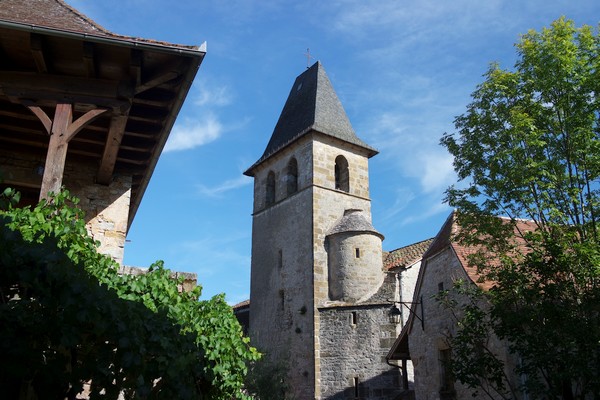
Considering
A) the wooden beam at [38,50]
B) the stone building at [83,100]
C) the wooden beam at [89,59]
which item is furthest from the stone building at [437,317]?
the wooden beam at [38,50]

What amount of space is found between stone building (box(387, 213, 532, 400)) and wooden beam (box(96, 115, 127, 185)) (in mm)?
6710

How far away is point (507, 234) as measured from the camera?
9.45 metres

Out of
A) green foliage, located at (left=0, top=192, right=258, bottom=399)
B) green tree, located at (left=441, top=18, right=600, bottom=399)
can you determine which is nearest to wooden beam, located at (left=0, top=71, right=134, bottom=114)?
green foliage, located at (left=0, top=192, right=258, bottom=399)

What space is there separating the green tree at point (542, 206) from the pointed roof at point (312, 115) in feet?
45.1

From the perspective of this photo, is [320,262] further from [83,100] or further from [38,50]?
[38,50]

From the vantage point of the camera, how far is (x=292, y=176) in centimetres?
2431

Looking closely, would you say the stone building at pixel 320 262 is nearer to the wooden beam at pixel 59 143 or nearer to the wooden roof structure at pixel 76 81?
the wooden roof structure at pixel 76 81

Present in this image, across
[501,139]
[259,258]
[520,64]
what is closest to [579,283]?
[501,139]

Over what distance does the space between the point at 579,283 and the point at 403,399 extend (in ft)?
30.0

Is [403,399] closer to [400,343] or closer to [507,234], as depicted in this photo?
[400,343]

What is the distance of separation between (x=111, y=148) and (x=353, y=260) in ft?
47.6

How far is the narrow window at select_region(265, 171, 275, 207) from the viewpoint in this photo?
25234 mm

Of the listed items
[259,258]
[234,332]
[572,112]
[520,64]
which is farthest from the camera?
[259,258]

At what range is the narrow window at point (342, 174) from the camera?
2377cm
